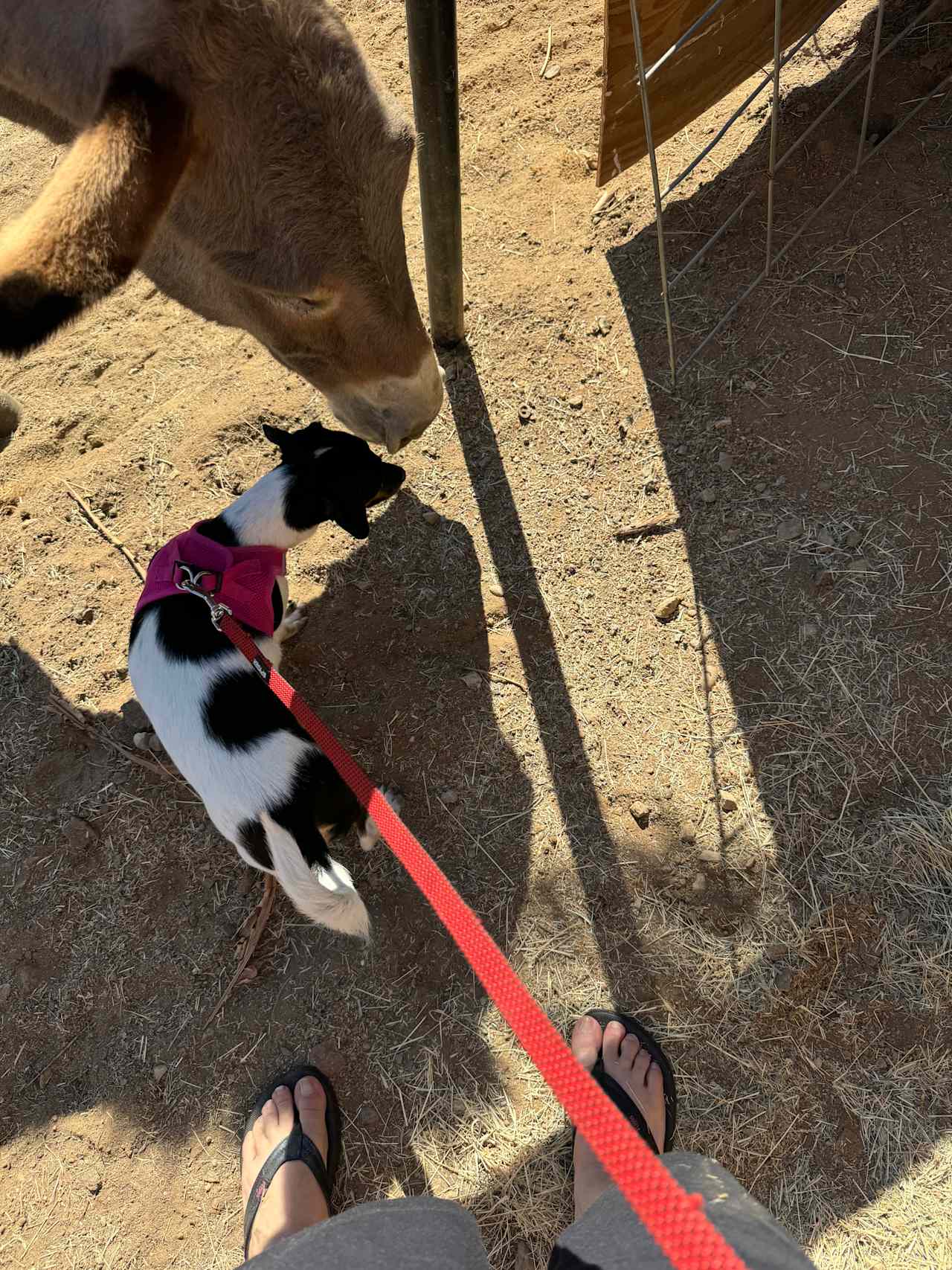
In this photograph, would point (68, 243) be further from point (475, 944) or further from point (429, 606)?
point (429, 606)

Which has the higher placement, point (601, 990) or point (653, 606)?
point (653, 606)

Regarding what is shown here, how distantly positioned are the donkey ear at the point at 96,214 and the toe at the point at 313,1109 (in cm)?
226

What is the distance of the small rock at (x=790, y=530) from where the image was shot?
2914mm

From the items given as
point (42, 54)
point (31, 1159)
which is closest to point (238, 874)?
point (31, 1159)

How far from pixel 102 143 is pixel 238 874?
2260 mm

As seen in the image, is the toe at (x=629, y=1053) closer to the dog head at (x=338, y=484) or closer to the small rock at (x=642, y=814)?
the small rock at (x=642, y=814)

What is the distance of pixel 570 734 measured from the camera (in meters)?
2.85

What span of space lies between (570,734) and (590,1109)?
5.78 ft

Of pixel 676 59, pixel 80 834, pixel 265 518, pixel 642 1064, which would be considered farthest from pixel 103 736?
pixel 676 59

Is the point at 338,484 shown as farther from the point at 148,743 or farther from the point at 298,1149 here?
the point at 298,1149

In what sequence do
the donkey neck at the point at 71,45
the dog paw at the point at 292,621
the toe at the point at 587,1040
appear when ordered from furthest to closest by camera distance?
1. the dog paw at the point at 292,621
2. the toe at the point at 587,1040
3. the donkey neck at the point at 71,45

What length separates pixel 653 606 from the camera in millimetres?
2957

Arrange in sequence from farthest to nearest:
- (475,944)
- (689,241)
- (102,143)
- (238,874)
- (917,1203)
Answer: (689,241), (238,874), (917,1203), (102,143), (475,944)

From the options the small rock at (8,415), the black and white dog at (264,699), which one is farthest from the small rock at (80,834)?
the small rock at (8,415)
